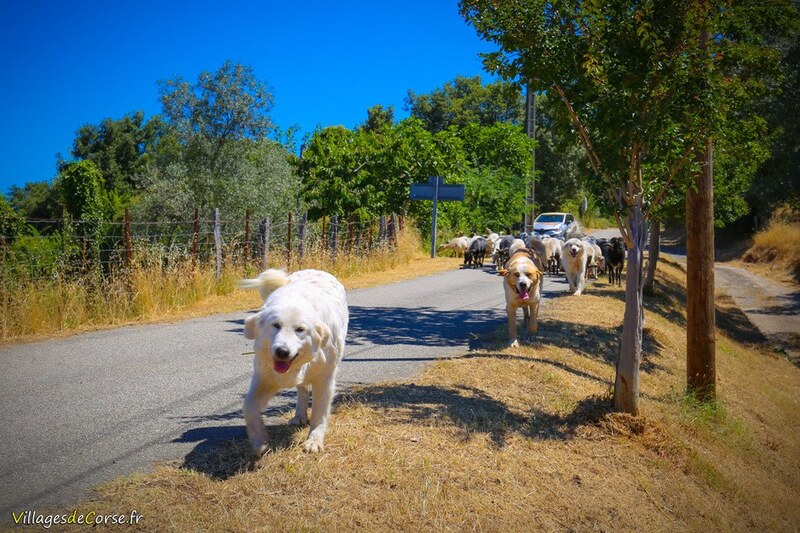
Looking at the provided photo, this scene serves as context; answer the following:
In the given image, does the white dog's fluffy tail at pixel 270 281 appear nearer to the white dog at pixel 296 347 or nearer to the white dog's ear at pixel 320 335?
the white dog at pixel 296 347

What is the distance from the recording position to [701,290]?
29.5 ft

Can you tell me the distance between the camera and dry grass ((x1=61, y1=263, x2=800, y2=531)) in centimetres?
449

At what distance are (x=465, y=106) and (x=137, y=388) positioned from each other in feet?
185

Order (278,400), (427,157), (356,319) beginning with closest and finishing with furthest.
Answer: (278,400) → (356,319) → (427,157)

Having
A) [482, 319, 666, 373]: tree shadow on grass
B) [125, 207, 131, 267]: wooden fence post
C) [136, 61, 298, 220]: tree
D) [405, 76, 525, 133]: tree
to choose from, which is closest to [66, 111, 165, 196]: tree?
[136, 61, 298, 220]: tree

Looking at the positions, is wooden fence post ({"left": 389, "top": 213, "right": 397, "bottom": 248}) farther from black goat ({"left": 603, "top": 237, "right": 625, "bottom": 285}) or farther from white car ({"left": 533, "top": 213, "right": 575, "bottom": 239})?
white car ({"left": 533, "top": 213, "right": 575, "bottom": 239})

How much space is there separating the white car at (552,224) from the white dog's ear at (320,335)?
2873cm

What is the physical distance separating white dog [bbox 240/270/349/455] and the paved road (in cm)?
87

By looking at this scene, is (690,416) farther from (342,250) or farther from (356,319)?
(342,250)

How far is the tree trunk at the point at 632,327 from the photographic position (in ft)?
22.3

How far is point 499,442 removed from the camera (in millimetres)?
6066

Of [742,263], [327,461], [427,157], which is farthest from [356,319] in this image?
[742,263]

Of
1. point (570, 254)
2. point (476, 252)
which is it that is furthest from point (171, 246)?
point (476, 252)

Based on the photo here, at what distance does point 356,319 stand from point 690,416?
6.02 m
